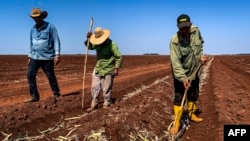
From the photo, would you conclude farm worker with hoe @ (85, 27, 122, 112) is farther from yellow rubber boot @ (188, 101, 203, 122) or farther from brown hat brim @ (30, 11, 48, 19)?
yellow rubber boot @ (188, 101, 203, 122)

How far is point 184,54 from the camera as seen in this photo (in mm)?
7559

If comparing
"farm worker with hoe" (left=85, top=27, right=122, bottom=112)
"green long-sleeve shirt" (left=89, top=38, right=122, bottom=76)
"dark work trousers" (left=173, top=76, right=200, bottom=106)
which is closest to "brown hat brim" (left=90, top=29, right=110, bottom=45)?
"farm worker with hoe" (left=85, top=27, right=122, bottom=112)

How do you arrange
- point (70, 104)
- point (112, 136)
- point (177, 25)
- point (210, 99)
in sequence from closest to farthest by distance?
point (112, 136)
point (177, 25)
point (70, 104)
point (210, 99)

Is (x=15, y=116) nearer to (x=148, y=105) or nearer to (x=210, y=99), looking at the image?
(x=148, y=105)

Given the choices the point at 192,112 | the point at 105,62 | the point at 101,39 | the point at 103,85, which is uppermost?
the point at 101,39

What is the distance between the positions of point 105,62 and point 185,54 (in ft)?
7.22

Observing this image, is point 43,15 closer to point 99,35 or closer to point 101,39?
point 99,35

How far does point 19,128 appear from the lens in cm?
771

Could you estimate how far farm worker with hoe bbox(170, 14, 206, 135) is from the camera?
286 inches

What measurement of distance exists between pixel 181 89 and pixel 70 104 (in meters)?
2.93

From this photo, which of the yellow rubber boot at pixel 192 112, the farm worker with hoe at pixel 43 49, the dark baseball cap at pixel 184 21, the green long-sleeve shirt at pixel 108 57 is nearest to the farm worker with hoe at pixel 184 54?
the dark baseball cap at pixel 184 21

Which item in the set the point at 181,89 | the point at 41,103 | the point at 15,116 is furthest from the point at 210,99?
the point at 15,116

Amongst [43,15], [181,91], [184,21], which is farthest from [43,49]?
[184,21]

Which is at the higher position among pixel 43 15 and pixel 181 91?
pixel 43 15
